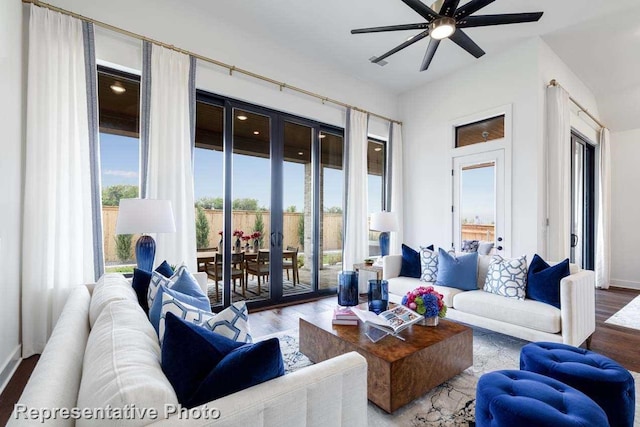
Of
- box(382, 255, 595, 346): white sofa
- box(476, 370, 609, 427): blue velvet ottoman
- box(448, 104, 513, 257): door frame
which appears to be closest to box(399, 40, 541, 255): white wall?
box(448, 104, 513, 257): door frame

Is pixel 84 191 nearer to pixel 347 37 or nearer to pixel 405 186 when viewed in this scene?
pixel 347 37

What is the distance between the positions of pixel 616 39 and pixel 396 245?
3.98 metres

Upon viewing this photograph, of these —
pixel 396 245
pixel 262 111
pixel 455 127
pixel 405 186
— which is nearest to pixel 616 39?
pixel 455 127

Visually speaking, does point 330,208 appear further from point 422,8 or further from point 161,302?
point 161,302

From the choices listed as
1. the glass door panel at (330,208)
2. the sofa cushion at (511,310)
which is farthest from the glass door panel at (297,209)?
the sofa cushion at (511,310)

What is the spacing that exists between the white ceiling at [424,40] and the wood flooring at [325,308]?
11.5 feet

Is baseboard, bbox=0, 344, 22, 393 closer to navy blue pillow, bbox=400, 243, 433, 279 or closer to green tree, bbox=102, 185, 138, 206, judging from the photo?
green tree, bbox=102, 185, 138, 206

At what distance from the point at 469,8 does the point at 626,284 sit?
20.3 ft

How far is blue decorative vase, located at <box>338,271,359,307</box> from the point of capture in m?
2.60

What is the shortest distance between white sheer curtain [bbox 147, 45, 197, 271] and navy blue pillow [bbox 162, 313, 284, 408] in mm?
2471

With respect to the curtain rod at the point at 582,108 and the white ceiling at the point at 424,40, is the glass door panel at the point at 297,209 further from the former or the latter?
the curtain rod at the point at 582,108

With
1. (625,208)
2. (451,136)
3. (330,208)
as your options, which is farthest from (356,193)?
(625,208)

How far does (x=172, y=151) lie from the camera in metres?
3.26

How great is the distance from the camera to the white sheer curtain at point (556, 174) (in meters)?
4.04
